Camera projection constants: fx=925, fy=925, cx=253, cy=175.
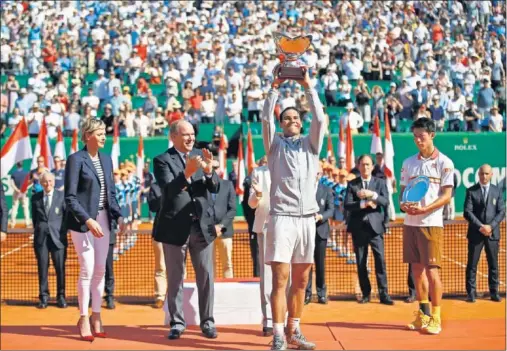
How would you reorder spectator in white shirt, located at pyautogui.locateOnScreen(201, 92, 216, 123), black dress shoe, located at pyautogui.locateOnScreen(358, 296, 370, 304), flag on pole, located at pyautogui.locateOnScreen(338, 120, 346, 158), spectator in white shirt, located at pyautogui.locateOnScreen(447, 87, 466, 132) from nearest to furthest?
black dress shoe, located at pyautogui.locateOnScreen(358, 296, 370, 304) < flag on pole, located at pyautogui.locateOnScreen(338, 120, 346, 158) < spectator in white shirt, located at pyautogui.locateOnScreen(201, 92, 216, 123) < spectator in white shirt, located at pyautogui.locateOnScreen(447, 87, 466, 132)

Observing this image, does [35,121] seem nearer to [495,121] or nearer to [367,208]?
[495,121]

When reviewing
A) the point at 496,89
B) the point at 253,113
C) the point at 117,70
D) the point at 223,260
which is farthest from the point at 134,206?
the point at 496,89

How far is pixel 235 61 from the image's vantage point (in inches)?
1112

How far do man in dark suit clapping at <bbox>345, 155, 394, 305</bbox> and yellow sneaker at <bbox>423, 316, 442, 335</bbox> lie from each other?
3.11 meters

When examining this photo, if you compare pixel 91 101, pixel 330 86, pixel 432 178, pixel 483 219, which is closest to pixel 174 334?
pixel 432 178

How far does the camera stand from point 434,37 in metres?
33.0

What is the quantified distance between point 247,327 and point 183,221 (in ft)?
4.83

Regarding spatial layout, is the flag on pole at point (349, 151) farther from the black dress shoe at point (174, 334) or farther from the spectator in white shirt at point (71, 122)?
the black dress shoe at point (174, 334)

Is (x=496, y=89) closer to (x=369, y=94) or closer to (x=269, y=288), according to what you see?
(x=369, y=94)

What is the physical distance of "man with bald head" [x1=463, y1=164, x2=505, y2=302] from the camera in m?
12.0

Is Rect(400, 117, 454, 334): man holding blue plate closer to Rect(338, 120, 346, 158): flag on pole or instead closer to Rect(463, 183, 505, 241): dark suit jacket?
Rect(463, 183, 505, 241): dark suit jacket

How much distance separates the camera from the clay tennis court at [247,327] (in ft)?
27.8

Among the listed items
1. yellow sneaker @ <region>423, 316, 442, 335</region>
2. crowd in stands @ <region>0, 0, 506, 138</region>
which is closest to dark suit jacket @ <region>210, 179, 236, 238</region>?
yellow sneaker @ <region>423, 316, 442, 335</region>

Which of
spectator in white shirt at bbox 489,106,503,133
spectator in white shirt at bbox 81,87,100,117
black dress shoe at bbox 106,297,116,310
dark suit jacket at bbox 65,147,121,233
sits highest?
spectator in white shirt at bbox 81,87,100,117
